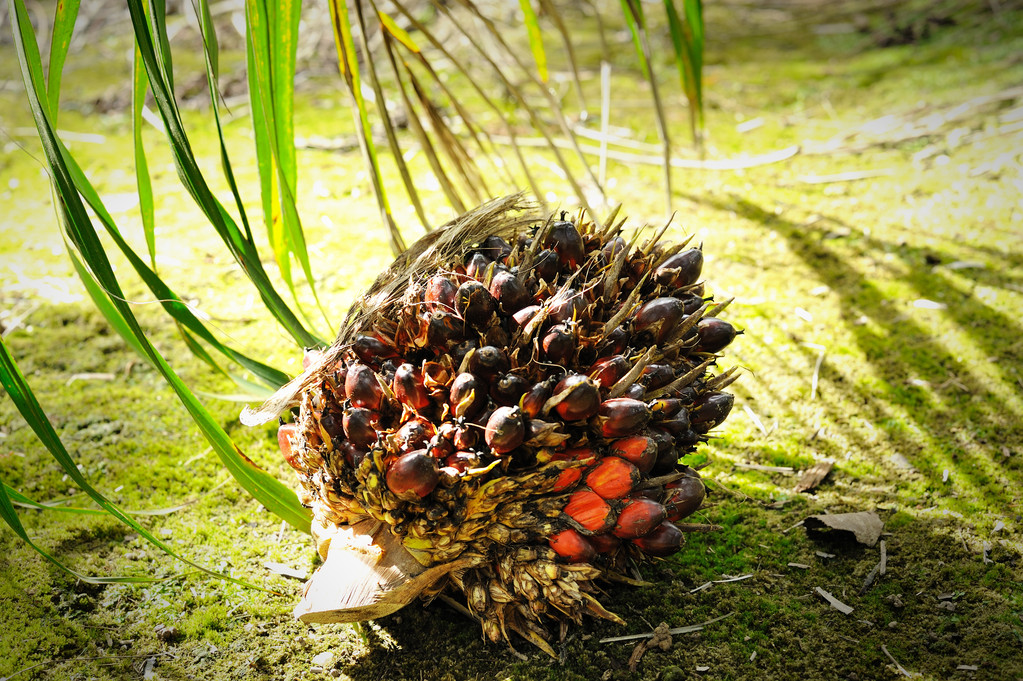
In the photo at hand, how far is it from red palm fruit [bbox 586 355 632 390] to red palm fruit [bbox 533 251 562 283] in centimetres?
24

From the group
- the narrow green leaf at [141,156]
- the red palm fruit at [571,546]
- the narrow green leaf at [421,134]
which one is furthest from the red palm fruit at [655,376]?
the narrow green leaf at [141,156]

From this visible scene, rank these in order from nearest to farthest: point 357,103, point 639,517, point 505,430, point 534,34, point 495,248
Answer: point 505,430, point 639,517, point 495,248, point 357,103, point 534,34

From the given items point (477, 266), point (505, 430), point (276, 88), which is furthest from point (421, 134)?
point (505, 430)

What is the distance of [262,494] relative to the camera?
162 cm

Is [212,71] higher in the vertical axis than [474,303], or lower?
higher

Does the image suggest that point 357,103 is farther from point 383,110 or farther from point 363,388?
point 363,388

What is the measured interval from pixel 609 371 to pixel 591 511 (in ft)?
0.88

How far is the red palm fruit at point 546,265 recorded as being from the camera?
64.1 inches

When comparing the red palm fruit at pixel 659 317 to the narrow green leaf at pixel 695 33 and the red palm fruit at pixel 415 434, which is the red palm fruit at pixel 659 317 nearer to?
the red palm fruit at pixel 415 434

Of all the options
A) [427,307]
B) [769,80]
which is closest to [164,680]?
[427,307]

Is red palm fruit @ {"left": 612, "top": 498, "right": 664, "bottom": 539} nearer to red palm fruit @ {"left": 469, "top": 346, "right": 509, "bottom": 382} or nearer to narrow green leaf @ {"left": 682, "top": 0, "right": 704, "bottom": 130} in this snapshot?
red palm fruit @ {"left": 469, "top": 346, "right": 509, "bottom": 382}

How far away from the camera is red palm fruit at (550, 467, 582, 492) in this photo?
4.79ft

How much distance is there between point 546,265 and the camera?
1.63m

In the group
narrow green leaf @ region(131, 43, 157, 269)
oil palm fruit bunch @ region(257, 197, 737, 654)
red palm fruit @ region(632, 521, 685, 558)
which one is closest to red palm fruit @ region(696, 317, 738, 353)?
oil palm fruit bunch @ region(257, 197, 737, 654)
